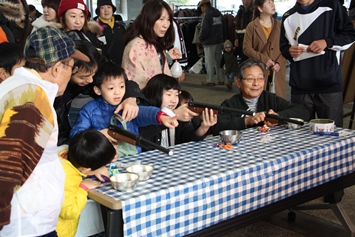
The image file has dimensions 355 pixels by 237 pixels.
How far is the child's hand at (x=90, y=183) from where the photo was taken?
1.91m

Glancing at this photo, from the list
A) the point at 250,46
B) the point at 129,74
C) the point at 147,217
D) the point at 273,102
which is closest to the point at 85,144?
the point at 147,217

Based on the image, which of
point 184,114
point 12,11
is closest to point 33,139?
point 184,114

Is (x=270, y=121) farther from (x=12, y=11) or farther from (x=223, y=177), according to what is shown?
(x=12, y=11)

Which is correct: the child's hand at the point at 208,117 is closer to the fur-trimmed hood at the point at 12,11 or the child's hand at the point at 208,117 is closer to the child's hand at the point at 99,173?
the child's hand at the point at 99,173

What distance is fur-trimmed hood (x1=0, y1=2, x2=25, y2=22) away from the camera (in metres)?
3.85

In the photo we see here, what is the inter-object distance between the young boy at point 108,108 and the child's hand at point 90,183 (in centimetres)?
47

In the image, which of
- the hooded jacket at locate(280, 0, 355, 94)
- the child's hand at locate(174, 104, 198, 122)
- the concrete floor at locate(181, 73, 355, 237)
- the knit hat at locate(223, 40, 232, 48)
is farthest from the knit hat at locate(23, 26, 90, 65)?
the knit hat at locate(223, 40, 232, 48)

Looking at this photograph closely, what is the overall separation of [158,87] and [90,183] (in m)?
0.97

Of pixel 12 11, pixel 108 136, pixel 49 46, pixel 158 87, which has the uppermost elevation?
pixel 12 11

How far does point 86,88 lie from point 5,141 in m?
1.18

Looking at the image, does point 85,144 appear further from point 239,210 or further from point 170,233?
point 239,210

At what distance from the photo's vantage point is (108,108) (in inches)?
97.5

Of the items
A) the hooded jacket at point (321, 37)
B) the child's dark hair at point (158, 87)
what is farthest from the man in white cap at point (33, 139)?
the hooded jacket at point (321, 37)

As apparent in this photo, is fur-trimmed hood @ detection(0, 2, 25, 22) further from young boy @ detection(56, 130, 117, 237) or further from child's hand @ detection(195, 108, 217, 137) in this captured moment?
young boy @ detection(56, 130, 117, 237)
